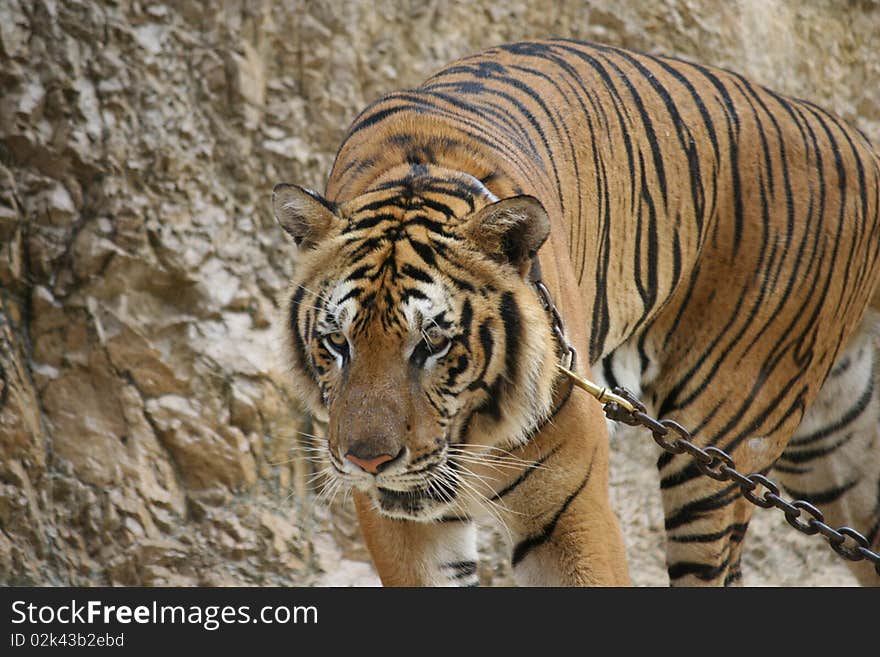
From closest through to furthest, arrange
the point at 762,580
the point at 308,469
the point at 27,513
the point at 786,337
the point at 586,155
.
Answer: the point at 586,155, the point at 786,337, the point at 27,513, the point at 308,469, the point at 762,580

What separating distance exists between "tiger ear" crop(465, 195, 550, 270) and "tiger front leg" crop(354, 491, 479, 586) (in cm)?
68

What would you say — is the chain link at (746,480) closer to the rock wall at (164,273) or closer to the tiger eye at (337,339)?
the tiger eye at (337,339)

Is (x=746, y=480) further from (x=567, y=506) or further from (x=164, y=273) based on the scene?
(x=164, y=273)

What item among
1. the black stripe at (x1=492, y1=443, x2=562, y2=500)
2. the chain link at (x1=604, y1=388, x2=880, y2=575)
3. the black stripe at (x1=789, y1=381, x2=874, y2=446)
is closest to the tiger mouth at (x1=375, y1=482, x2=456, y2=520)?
the black stripe at (x1=492, y1=443, x2=562, y2=500)

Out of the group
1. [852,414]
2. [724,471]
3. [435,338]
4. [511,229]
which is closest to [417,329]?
[435,338]

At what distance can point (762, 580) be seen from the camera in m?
5.06

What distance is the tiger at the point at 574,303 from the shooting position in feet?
7.80

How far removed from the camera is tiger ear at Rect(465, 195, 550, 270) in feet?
7.63

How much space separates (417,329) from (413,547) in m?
0.77

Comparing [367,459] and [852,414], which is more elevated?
[852,414]

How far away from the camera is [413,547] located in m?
2.87
